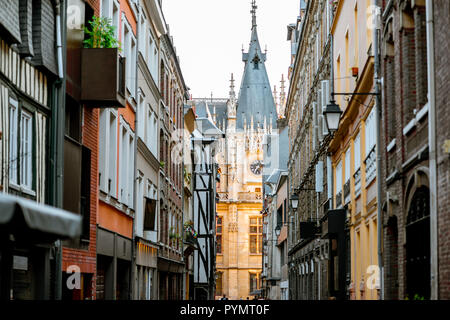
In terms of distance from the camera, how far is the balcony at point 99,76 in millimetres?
16234

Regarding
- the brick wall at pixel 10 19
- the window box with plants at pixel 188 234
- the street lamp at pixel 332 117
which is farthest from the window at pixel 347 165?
the window box with plants at pixel 188 234

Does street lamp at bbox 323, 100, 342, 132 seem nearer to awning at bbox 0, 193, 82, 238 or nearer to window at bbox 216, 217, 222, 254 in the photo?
awning at bbox 0, 193, 82, 238

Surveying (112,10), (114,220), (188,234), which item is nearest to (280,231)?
(188,234)

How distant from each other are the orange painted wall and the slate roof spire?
4206 inches

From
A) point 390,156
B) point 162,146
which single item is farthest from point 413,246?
point 162,146

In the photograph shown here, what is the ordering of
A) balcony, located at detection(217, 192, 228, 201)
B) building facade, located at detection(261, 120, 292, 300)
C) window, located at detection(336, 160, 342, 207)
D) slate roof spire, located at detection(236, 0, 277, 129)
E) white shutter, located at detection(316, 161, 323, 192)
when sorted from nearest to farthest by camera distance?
1. window, located at detection(336, 160, 342, 207)
2. white shutter, located at detection(316, 161, 323, 192)
3. building facade, located at detection(261, 120, 292, 300)
4. balcony, located at detection(217, 192, 228, 201)
5. slate roof spire, located at detection(236, 0, 277, 129)

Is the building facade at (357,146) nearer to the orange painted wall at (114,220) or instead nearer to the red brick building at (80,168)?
the red brick building at (80,168)

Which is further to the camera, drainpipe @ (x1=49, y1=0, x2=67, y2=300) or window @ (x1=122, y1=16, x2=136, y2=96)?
window @ (x1=122, y1=16, x2=136, y2=96)

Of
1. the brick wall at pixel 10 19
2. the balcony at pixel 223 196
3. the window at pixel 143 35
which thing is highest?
the balcony at pixel 223 196

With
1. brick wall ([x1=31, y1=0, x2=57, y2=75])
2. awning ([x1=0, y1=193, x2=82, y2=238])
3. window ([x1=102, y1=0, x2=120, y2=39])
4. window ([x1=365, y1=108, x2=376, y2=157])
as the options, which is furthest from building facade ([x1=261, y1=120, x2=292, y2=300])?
awning ([x1=0, y1=193, x2=82, y2=238])

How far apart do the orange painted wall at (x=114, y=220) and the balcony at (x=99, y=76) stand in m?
3.27

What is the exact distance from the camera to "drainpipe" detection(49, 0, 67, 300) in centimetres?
1443

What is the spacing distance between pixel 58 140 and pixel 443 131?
6667 millimetres
